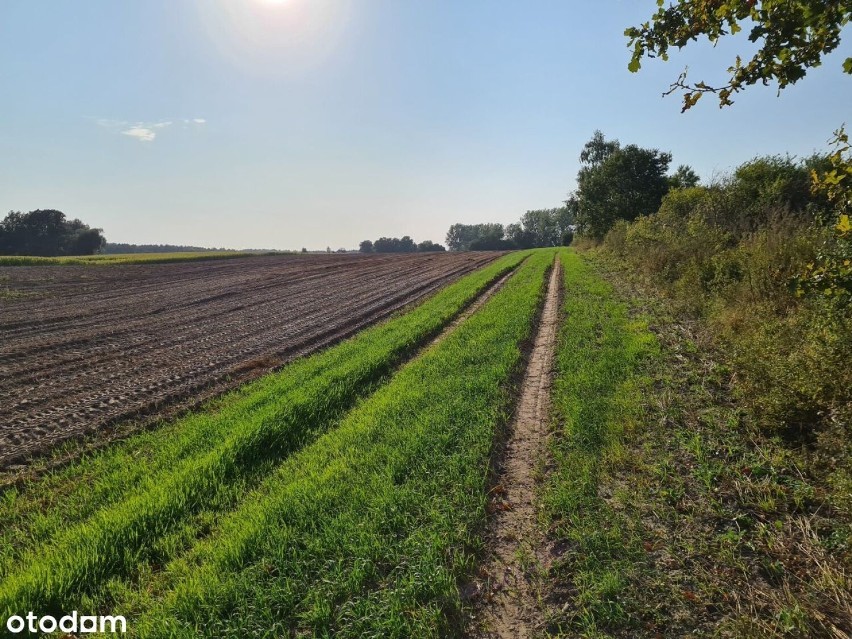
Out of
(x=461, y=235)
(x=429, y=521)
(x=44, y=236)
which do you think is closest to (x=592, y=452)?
(x=429, y=521)

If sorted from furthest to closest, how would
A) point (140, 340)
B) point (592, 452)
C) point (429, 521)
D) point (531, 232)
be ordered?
point (531, 232) → point (140, 340) → point (592, 452) → point (429, 521)

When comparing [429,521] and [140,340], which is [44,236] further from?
[429,521]

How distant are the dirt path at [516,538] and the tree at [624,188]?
36.7 meters

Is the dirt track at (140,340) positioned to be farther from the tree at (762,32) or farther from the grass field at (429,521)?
the tree at (762,32)

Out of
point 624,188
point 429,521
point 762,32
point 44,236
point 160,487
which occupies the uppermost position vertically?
point 44,236

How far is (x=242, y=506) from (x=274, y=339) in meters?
8.60

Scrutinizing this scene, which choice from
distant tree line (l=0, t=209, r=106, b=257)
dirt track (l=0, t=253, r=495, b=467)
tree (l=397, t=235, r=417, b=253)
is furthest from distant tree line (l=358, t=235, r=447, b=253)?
dirt track (l=0, t=253, r=495, b=467)

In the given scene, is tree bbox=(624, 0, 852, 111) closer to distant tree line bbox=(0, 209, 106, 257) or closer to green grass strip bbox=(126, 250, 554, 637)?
green grass strip bbox=(126, 250, 554, 637)

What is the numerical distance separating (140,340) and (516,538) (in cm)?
1279

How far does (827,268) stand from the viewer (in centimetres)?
312

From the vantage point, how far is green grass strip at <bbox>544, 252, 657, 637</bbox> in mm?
3363

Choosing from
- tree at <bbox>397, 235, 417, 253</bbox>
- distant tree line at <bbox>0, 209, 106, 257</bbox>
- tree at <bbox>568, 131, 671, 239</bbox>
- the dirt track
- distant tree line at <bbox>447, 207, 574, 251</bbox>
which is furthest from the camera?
tree at <bbox>397, 235, 417, 253</bbox>

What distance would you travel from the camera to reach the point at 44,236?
75.9m

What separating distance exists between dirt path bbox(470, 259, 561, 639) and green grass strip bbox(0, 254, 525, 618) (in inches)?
118
